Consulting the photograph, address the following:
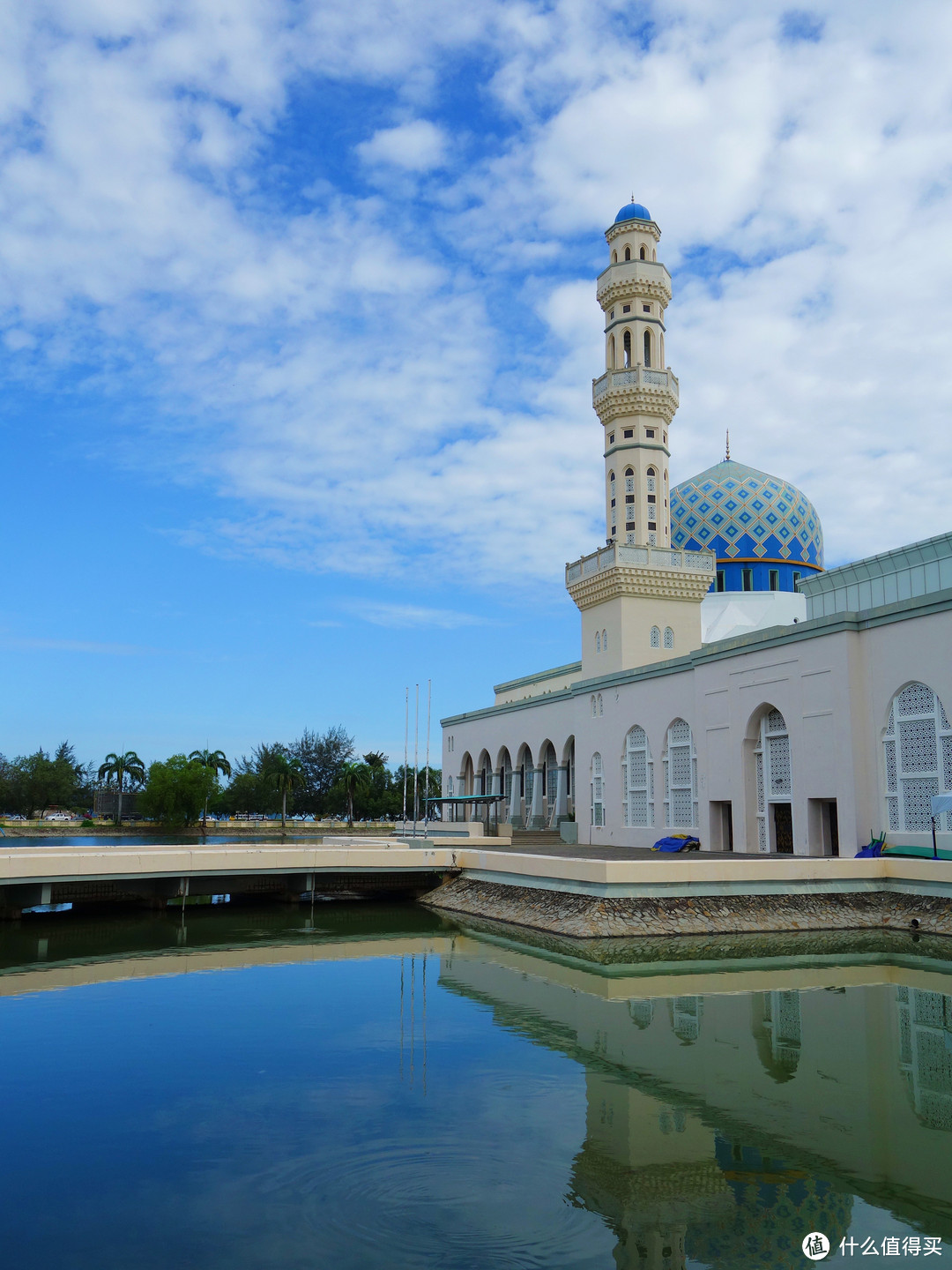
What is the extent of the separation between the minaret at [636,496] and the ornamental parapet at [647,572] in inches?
1.2

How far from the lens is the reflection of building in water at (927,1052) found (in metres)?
8.14

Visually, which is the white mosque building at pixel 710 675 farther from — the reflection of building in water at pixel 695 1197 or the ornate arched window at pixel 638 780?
the reflection of building in water at pixel 695 1197

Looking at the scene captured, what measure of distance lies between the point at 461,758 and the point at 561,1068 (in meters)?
40.0

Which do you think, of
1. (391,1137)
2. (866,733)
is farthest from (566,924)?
(391,1137)

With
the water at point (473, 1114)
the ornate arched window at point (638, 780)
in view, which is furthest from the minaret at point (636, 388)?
the water at point (473, 1114)

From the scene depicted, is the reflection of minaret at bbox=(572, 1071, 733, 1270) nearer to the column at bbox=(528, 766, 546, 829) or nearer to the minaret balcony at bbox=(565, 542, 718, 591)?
the minaret balcony at bbox=(565, 542, 718, 591)

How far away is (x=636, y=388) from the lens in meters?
34.0

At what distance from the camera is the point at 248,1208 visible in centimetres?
601

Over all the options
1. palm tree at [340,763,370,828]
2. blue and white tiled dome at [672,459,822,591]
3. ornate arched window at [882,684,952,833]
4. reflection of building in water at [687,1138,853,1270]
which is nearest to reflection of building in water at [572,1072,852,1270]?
reflection of building in water at [687,1138,853,1270]

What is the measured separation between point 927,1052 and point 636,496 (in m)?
25.9

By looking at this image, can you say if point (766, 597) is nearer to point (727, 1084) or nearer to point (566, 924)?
point (566, 924)

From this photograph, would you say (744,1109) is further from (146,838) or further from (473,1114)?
(146,838)

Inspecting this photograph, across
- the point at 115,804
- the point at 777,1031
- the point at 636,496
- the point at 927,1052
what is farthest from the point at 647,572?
the point at 115,804

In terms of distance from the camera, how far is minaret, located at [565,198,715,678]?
1305 inches
